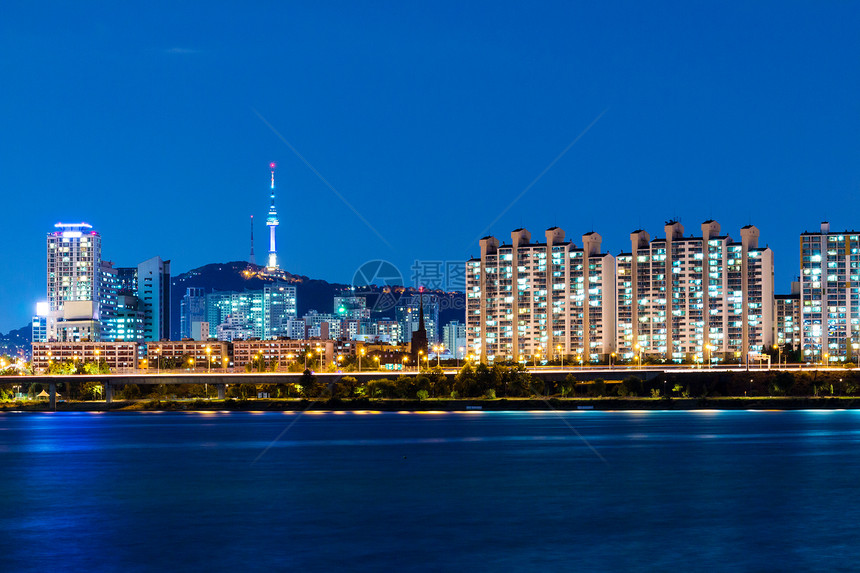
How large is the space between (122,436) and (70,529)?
55.7 meters

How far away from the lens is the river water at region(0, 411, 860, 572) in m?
33.0

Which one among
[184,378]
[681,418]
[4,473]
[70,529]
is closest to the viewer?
[70,529]

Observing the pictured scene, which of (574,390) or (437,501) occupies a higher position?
(437,501)

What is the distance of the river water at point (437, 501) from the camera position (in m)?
33.0

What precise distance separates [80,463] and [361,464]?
674 inches

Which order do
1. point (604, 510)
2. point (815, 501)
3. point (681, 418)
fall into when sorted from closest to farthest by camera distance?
point (604, 510) < point (815, 501) < point (681, 418)

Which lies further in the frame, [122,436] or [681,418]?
[681,418]

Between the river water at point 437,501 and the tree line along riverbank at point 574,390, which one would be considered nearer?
the river water at point 437,501

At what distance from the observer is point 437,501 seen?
152ft

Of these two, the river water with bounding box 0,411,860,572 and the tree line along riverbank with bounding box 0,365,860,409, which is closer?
the river water with bounding box 0,411,860,572

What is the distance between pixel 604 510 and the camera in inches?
1715

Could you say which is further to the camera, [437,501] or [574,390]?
[574,390]

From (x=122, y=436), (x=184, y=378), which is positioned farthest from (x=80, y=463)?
(x=184, y=378)

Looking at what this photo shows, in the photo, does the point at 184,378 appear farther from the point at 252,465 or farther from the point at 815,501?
the point at 815,501
